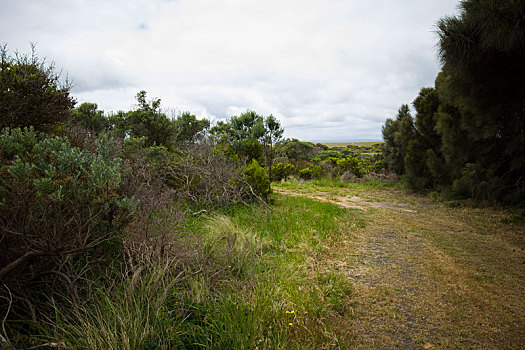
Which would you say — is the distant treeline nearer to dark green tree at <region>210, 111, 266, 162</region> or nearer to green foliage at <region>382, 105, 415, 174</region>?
green foliage at <region>382, 105, 415, 174</region>

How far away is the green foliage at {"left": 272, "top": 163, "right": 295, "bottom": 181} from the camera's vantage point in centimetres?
1466

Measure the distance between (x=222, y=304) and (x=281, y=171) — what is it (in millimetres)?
12955

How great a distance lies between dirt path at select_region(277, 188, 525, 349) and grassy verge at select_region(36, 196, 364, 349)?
0.30 m

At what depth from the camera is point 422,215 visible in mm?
6535

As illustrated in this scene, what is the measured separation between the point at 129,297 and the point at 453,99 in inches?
349

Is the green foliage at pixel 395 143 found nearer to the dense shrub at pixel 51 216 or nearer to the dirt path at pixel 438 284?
the dirt path at pixel 438 284

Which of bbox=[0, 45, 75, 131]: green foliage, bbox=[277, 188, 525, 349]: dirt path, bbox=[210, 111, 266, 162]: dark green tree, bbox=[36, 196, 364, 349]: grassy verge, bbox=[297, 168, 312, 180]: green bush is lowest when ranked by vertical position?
bbox=[277, 188, 525, 349]: dirt path

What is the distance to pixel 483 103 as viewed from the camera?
6.43 m

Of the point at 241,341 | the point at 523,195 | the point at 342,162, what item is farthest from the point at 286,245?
the point at 342,162

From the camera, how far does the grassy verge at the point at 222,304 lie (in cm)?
184

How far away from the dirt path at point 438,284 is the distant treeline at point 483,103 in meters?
1.74

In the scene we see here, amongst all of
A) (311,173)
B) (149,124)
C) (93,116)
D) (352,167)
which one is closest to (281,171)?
(311,173)

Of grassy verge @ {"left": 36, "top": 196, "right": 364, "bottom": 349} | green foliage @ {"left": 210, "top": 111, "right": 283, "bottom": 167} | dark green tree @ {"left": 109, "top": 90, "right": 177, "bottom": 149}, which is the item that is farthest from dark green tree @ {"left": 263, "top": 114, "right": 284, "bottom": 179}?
grassy verge @ {"left": 36, "top": 196, "right": 364, "bottom": 349}

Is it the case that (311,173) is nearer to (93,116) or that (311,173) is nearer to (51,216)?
(93,116)
